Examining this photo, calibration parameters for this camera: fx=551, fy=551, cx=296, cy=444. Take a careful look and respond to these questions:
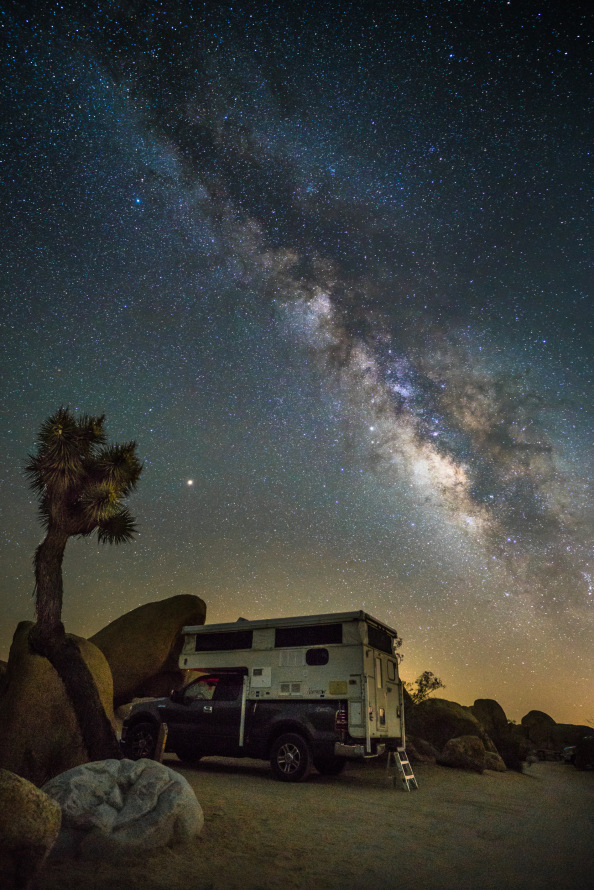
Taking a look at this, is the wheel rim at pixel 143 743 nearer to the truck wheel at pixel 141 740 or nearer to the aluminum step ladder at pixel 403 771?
the truck wheel at pixel 141 740

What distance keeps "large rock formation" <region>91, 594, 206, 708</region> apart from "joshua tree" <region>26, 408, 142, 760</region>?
276 inches

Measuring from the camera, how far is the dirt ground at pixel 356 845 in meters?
4.82

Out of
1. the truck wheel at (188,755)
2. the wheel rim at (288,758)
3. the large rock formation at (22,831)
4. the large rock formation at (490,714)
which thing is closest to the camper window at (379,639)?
the wheel rim at (288,758)

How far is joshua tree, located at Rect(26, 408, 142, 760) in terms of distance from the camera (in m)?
10.9

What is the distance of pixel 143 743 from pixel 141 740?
0.36 ft

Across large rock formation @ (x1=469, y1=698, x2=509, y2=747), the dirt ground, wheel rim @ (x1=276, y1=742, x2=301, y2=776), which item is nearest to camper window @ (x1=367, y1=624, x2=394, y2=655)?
wheel rim @ (x1=276, y1=742, x2=301, y2=776)

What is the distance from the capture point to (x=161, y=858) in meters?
5.14

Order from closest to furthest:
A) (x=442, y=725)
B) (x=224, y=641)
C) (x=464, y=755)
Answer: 1. (x=224, y=641)
2. (x=464, y=755)
3. (x=442, y=725)

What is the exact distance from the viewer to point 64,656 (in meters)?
11.2

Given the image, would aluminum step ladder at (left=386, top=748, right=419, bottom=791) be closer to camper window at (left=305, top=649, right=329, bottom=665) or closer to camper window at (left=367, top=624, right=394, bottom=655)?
camper window at (left=367, top=624, right=394, bottom=655)

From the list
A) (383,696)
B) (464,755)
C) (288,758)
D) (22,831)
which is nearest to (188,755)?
(288,758)

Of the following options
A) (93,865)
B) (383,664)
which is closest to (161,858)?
(93,865)

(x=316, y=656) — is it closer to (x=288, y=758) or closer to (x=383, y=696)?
(x=383, y=696)

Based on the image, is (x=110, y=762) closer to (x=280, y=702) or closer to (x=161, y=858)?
(x=161, y=858)
